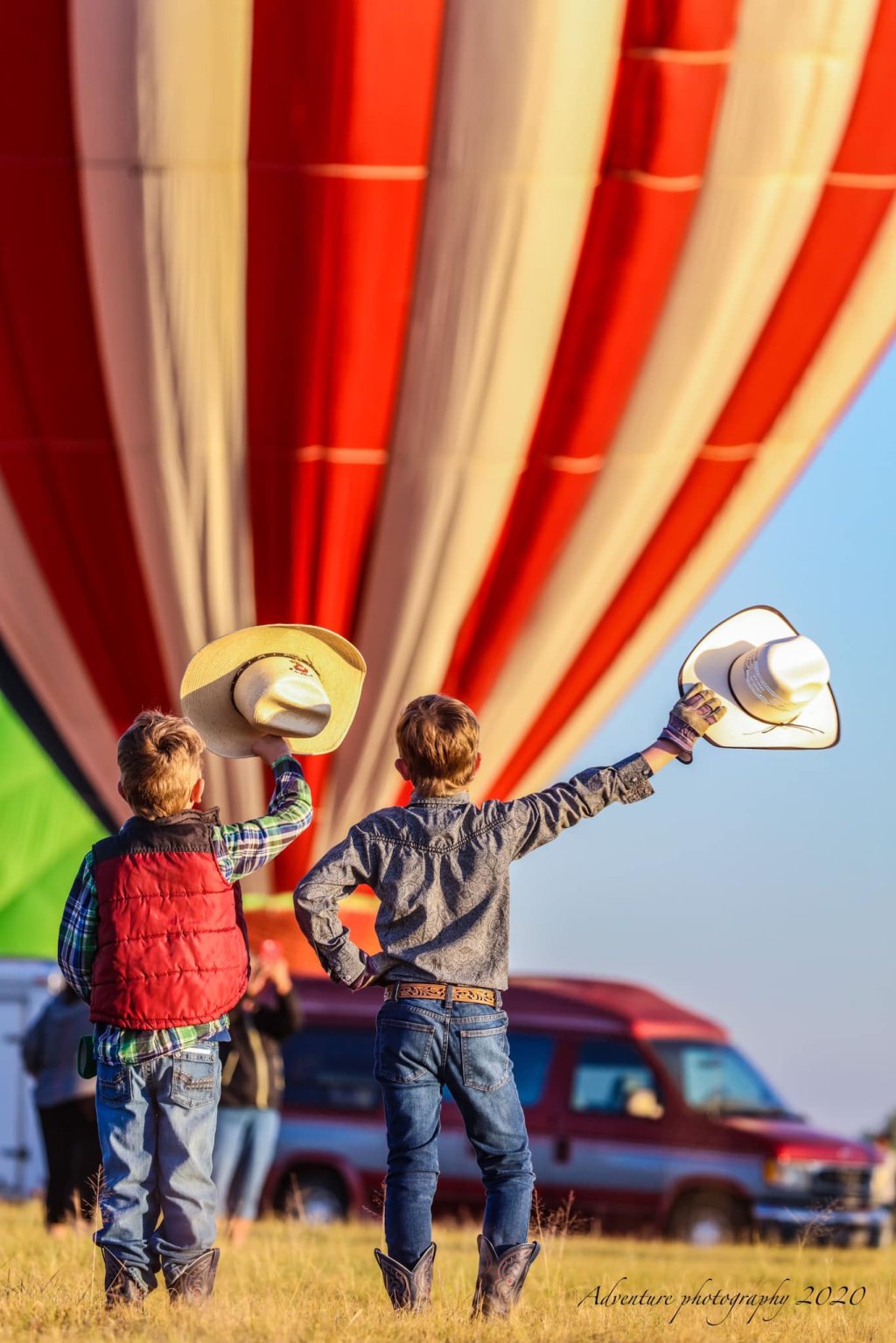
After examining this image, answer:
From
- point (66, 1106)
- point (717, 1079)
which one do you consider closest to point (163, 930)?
point (66, 1106)

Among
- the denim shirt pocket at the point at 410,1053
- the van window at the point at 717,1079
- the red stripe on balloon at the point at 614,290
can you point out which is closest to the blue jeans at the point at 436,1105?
the denim shirt pocket at the point at 410,1053

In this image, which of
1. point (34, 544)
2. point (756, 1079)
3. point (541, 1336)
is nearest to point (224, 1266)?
point (541, 1336)

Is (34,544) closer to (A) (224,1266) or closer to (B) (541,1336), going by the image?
(A) (224,1266)

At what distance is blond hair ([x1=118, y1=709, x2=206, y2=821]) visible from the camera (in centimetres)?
435

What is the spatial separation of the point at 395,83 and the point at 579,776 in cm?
467

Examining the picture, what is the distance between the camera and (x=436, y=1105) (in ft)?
14.2

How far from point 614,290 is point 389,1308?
5693mm

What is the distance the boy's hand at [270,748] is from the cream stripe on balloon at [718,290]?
470cm

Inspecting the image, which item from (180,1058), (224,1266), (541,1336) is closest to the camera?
(541,1336)

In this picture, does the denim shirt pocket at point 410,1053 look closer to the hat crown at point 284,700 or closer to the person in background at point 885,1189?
the hat crown at point 284,700

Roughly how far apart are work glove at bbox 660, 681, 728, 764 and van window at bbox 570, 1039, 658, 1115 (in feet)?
30.4

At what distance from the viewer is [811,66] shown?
866 cm

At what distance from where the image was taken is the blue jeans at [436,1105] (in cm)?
425

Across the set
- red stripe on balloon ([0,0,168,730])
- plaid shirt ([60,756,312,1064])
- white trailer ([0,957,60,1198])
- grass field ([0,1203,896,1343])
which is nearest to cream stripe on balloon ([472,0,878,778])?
red stripe on balloon ([0,0,168,730])
